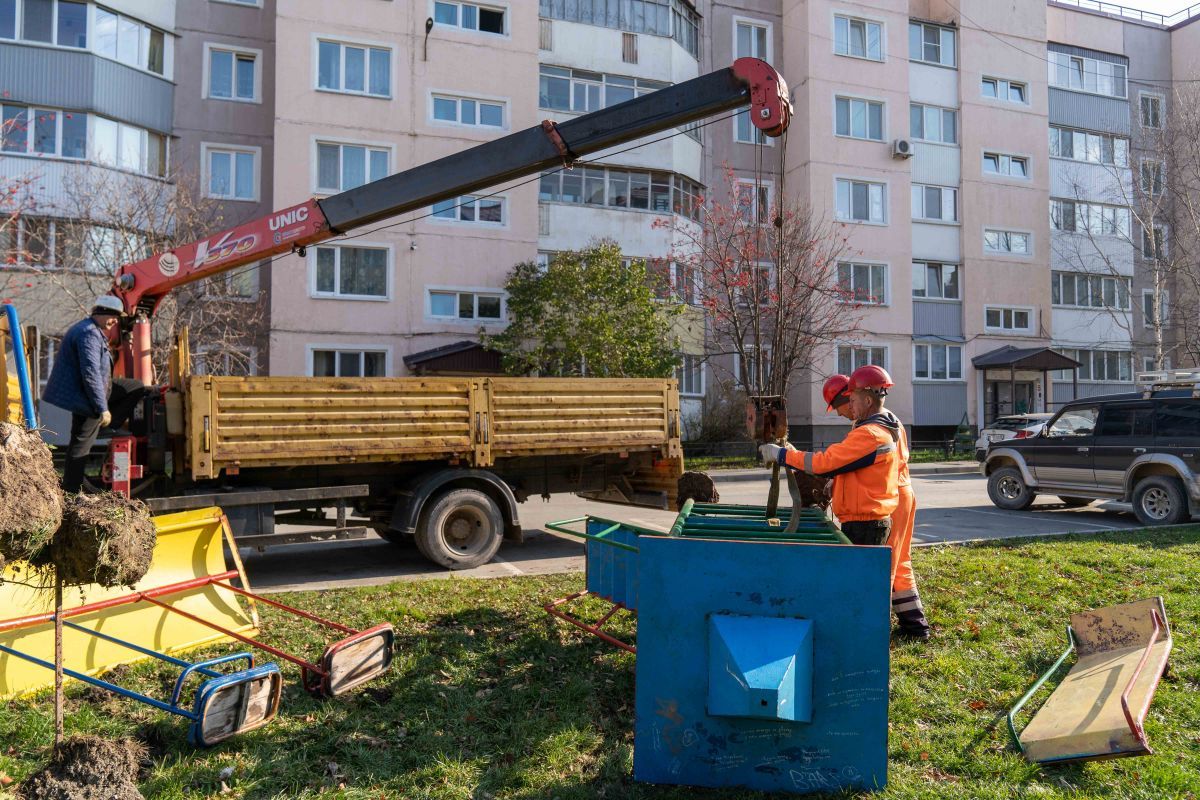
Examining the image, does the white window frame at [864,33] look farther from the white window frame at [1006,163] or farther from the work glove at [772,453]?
the work glove at [772,453]

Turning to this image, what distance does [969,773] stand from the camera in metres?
4.04

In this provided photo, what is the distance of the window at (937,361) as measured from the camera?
1239 inches

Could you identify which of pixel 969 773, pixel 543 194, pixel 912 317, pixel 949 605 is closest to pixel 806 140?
pixel 912 317

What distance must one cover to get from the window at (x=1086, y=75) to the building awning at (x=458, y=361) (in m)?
26.4

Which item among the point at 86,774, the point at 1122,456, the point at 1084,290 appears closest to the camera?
the point at 86,774

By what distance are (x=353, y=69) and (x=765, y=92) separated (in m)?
19.3

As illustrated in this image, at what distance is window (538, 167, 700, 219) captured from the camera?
85.4ft

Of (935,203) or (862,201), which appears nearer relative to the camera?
(862,201)

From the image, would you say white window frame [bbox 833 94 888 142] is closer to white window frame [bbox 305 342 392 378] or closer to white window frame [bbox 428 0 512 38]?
white window frame [bbox 428 0 512 38]

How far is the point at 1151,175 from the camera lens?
31.5 meters

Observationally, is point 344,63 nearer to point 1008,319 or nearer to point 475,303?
point 475,303

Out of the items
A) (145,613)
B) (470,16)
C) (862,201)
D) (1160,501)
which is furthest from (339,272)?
(1160,501)

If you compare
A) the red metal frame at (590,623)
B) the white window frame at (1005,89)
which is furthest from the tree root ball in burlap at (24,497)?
the white window frame at (1005,89)

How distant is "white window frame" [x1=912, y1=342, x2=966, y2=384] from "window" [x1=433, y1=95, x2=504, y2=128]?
1688 cm
